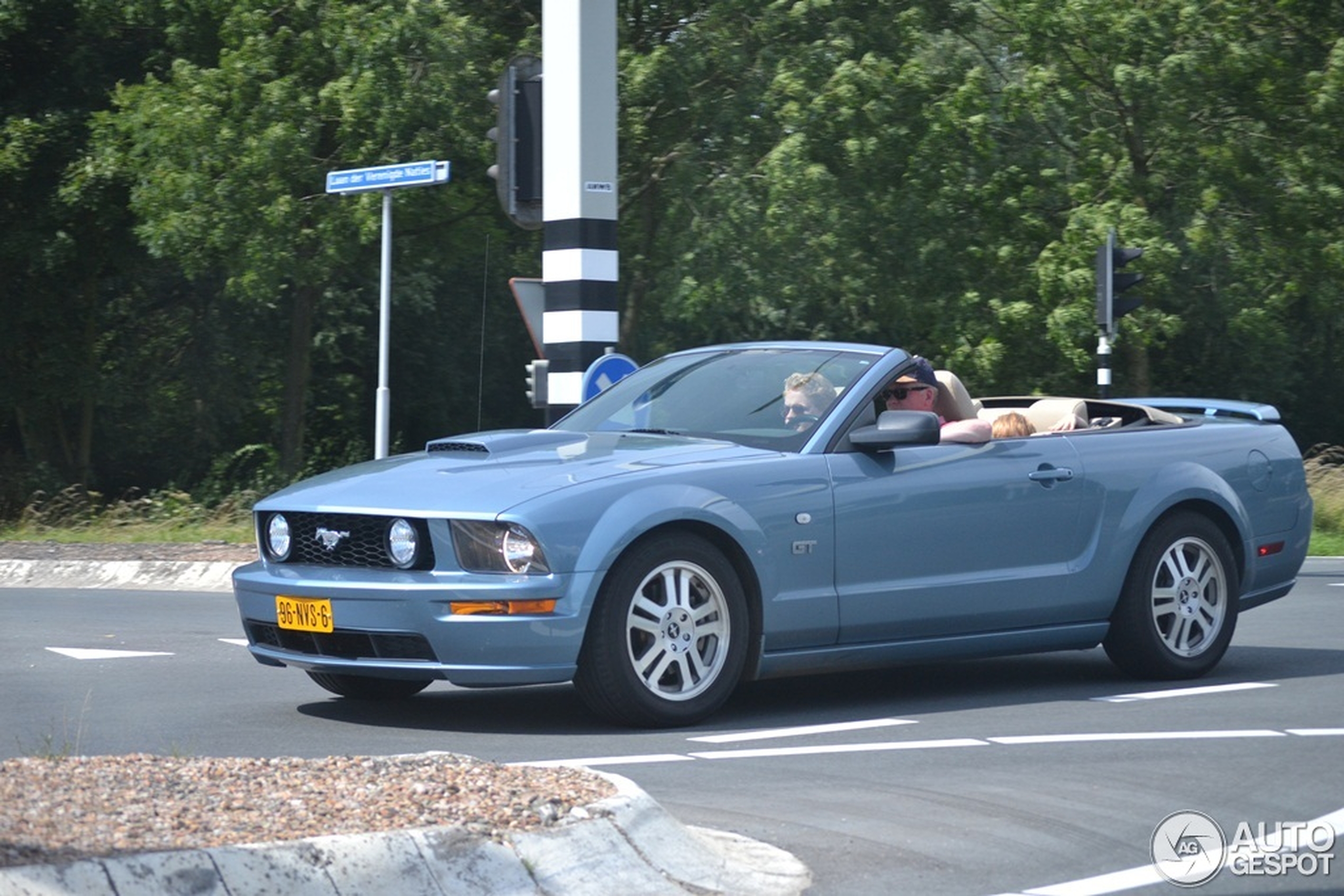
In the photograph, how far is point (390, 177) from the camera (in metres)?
15.5

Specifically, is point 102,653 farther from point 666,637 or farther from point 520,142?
point 520,142

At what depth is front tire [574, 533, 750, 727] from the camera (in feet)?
24.6

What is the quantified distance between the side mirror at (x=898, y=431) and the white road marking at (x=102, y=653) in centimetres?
424

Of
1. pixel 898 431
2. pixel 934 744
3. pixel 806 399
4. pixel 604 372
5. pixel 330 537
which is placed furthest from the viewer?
pixel 604 372

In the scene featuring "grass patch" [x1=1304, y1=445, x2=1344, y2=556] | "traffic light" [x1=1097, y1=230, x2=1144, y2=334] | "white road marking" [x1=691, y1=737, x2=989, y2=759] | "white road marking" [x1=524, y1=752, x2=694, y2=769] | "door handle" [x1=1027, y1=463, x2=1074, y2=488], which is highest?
"traffic light" [x1=1097, y1=230, x2=1144, y2=334]

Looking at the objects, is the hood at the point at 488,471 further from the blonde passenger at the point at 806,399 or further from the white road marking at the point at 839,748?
the white road marking at the point at 839,748

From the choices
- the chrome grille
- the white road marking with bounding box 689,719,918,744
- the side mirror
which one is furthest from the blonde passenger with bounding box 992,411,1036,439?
the chrome grille

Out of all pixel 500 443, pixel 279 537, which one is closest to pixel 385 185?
pixel 500 443

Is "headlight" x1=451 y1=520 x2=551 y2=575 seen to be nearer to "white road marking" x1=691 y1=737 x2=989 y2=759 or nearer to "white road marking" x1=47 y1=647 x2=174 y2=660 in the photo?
"white road marking" x1=691 y1=737 x2=989 y2=759

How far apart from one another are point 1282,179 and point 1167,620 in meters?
22.7

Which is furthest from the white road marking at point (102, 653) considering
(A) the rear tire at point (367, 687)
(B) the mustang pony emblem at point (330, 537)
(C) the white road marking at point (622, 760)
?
(C) the white road marking at point (622, 760)

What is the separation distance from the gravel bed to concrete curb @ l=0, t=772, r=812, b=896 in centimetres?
8

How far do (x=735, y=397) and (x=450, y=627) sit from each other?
1.88 meters

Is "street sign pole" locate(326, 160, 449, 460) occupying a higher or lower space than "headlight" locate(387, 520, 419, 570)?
higher
